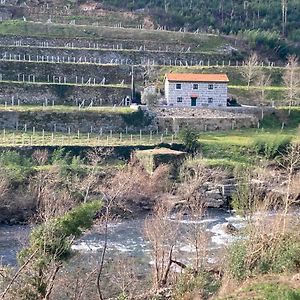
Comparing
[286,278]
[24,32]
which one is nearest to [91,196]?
[286,278]

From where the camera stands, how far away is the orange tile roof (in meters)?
56.5

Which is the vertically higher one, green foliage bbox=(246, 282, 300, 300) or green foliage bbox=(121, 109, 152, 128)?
green foliage bbox=(246, 282, 300, 300)

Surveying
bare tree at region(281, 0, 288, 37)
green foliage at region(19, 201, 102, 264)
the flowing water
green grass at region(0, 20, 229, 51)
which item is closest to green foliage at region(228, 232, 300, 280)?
the flowing water

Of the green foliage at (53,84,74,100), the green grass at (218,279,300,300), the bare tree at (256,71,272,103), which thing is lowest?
the bare tree at (256,71,272,103)

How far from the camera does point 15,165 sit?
40.9 m

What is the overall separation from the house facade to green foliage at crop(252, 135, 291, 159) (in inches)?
355

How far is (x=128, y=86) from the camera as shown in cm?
5856

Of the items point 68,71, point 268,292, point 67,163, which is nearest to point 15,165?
point 67,163

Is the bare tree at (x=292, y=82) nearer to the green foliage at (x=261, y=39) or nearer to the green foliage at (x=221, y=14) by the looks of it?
the green foliage at (x=261, y=39)

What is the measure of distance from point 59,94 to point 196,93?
36.1ft

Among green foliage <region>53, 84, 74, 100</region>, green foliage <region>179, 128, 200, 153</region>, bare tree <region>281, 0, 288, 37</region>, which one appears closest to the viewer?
green foliage <region>179, 128, 200, 153</region>

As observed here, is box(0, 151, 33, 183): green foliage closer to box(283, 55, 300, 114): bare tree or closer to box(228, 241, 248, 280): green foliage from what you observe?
box(228, 241, 248, 280): green foliage

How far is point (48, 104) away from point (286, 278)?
35563mm

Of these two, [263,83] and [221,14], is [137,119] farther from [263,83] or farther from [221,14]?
[221,14]
